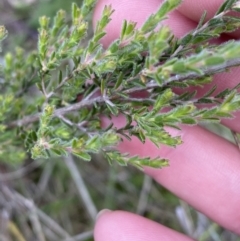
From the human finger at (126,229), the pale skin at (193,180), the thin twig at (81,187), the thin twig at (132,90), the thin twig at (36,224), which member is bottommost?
the thin twig at (36,224)

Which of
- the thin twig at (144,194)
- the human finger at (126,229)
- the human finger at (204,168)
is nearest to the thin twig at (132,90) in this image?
the human finger at (204,168)

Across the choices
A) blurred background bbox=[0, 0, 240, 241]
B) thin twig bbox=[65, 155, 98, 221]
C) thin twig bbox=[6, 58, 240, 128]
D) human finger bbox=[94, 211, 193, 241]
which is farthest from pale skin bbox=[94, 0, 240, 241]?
thin twig bbox=[65, 155, 98, 221]

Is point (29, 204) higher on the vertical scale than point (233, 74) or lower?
lower

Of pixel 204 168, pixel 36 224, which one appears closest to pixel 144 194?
pixel 36 224

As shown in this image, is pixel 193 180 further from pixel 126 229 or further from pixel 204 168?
pixel 126 229

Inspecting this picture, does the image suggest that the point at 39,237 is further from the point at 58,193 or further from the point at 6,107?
the point at 6,107

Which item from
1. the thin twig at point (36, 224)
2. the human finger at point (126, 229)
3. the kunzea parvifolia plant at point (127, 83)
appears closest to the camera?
the kunzea parvifolia plant at point (127, 83)

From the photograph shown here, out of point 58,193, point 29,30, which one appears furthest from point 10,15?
point 58,193

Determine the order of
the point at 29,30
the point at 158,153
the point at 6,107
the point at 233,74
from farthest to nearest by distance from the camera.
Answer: the point at 29,30
the point at 158,153
the point at 233,74
the point at 6,107

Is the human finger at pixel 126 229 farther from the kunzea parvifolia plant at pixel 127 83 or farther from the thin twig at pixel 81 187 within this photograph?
the thin twig at pixel 81 187
